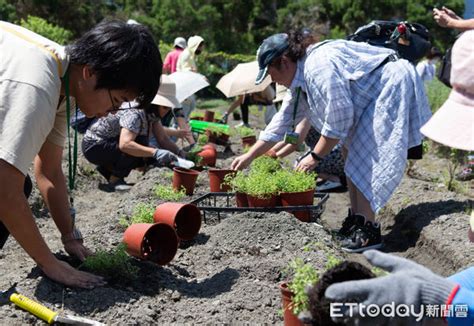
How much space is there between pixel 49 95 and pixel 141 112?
3.20m

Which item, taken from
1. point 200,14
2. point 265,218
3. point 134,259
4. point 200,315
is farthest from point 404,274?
point 200,14

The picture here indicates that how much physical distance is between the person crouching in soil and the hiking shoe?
5.77ft

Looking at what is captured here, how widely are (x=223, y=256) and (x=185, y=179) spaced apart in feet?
4.61

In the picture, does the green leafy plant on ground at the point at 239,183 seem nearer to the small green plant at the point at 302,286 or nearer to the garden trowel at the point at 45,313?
the garden trowel at the point at 45,313

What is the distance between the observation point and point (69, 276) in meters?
2.79

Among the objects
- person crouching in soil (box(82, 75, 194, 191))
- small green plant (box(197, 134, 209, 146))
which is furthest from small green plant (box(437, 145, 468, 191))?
small green plant (box(197, 134, 209, 146))

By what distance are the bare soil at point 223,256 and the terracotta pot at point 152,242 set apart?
59mm

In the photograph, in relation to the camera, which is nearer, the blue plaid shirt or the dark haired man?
the dark haired man

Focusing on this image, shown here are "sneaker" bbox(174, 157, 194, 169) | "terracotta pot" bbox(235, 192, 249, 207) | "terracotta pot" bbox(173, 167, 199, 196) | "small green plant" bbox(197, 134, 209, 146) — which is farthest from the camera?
"small green plant" bbox(197, 134, 209, 146)

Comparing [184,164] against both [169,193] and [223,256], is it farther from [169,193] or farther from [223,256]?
[223,256]

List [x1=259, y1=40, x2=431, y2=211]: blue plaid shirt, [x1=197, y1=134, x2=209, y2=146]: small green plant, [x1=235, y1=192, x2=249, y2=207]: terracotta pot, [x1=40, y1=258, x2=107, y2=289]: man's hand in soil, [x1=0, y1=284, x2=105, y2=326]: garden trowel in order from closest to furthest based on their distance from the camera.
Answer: [x1=0, y1=284, x2=105, y2=326]: garden trowel < [x1=40, y1=258, x2=107, y2=289]: man's hand in soil < [x1=259, y1=40, x2=431, y2=211]: blue plaid shirt < [x1=235, y1=192, x2=249, y2=207]: terracotta pot < [x1=197, y1=134, x2=209, y2=146]: small green plant

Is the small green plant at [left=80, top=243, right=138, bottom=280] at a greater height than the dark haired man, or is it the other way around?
the dark haired man

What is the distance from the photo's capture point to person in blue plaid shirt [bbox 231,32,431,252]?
420 centimetres

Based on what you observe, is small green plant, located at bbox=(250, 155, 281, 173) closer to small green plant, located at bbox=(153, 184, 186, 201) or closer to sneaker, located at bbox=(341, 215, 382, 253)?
small green plant, located at bbox=(153, 184, 186, 201)
